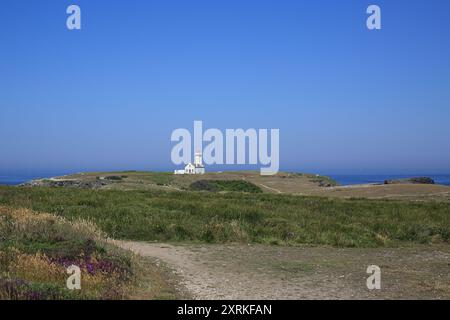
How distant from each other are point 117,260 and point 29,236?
13.9 ft

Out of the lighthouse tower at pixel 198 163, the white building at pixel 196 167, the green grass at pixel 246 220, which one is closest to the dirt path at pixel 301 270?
the green grass at pixel 246 220

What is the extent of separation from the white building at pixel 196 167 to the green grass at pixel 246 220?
82274mm

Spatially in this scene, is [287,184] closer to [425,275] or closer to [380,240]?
[380,240]

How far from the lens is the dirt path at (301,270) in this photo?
11047mm

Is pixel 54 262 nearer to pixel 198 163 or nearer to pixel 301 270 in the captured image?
pixel 301 270

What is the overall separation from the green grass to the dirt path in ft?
5.38

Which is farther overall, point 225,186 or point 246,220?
point 225,186

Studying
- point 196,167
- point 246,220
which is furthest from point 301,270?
point 196,167

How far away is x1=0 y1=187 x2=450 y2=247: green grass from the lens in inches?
803

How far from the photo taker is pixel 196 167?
398 feet

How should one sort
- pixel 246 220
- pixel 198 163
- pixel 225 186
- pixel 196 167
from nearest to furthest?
pixel 246 220 → pixel 225 186 → pixel 196 167 → pixel 198 163

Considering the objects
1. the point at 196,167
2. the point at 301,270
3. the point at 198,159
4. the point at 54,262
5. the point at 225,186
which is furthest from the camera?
the point at 198,159

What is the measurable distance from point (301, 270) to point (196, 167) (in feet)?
354

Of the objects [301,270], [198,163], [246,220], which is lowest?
[198,163]
